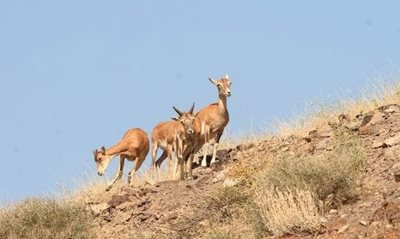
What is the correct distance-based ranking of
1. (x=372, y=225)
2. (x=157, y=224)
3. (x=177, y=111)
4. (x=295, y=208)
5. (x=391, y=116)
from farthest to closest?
(x=177, y=111), (x=391, y=116), (x=157, y=224), (x=295, y=208), (x=372, y=225)

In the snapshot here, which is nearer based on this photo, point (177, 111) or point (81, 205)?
point (81, 205)

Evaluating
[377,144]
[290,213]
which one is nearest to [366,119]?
[377,144]

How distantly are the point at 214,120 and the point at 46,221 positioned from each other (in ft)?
21.9

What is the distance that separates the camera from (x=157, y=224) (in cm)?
1877

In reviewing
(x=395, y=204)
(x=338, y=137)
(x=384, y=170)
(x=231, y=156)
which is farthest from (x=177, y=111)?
(x=395, y=204)

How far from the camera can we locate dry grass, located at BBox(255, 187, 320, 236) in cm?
1491

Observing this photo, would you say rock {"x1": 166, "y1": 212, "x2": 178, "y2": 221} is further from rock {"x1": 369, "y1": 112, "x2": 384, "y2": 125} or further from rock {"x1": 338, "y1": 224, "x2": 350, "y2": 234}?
rock {"x1": 338, "y1": 224, "x2": 350, "y2": 234}

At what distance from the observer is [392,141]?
17875 millimetres

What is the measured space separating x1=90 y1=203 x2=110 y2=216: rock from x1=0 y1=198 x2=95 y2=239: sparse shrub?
9.4 inches

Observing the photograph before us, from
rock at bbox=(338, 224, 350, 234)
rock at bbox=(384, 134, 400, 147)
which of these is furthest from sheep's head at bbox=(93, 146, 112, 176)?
rock at bbox=(338, 224, 350, 234)

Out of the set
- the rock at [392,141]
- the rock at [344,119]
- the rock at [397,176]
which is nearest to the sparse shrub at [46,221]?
the rock at [344,119]

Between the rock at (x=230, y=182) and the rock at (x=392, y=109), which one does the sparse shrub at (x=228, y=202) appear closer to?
the rock at (x=230, y=182)

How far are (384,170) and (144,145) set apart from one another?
11.5 metres

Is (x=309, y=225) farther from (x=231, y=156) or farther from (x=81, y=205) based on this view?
(x=231, y=156)
